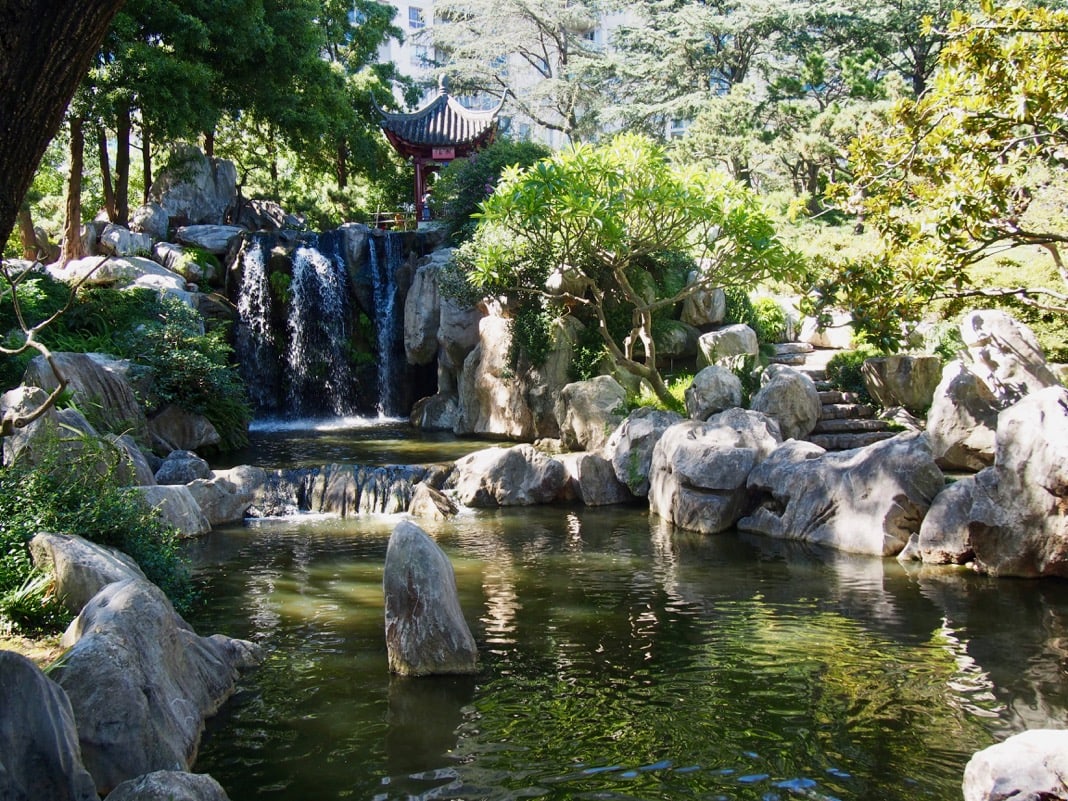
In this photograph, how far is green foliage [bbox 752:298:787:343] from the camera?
2197 centimetres

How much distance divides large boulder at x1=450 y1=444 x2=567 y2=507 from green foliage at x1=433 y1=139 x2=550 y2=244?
382 inches

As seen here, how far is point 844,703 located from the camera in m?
6.27

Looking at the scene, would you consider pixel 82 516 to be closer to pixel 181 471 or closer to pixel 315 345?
pixel 181 471

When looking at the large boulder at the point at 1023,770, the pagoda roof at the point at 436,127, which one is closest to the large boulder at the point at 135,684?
the large boulder at the point at 1023,770

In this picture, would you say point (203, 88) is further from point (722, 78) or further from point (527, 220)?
point (722, 78)

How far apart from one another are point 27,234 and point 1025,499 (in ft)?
72.4

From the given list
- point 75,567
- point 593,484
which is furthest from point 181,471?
point 75,567

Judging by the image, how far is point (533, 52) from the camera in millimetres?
40656

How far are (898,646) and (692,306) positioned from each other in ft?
47.4

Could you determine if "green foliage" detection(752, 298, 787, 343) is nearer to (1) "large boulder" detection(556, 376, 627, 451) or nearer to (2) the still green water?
(1) "large boulder" detection(556, 376, 627, 451)

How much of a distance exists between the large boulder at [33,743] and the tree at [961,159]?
22.7ft

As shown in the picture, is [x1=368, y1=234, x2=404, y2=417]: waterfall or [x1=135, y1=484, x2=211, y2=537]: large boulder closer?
[x1=135, y1=484, x2=211, y2=537]: large boulder

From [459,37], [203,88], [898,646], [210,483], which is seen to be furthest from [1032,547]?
[459,37]

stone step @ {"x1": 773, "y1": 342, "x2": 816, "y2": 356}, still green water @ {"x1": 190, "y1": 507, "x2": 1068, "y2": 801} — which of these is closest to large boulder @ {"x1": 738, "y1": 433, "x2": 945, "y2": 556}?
still green water @ {"x1": 190, "y1": 507, "x2": 1068, "y2": 801}
